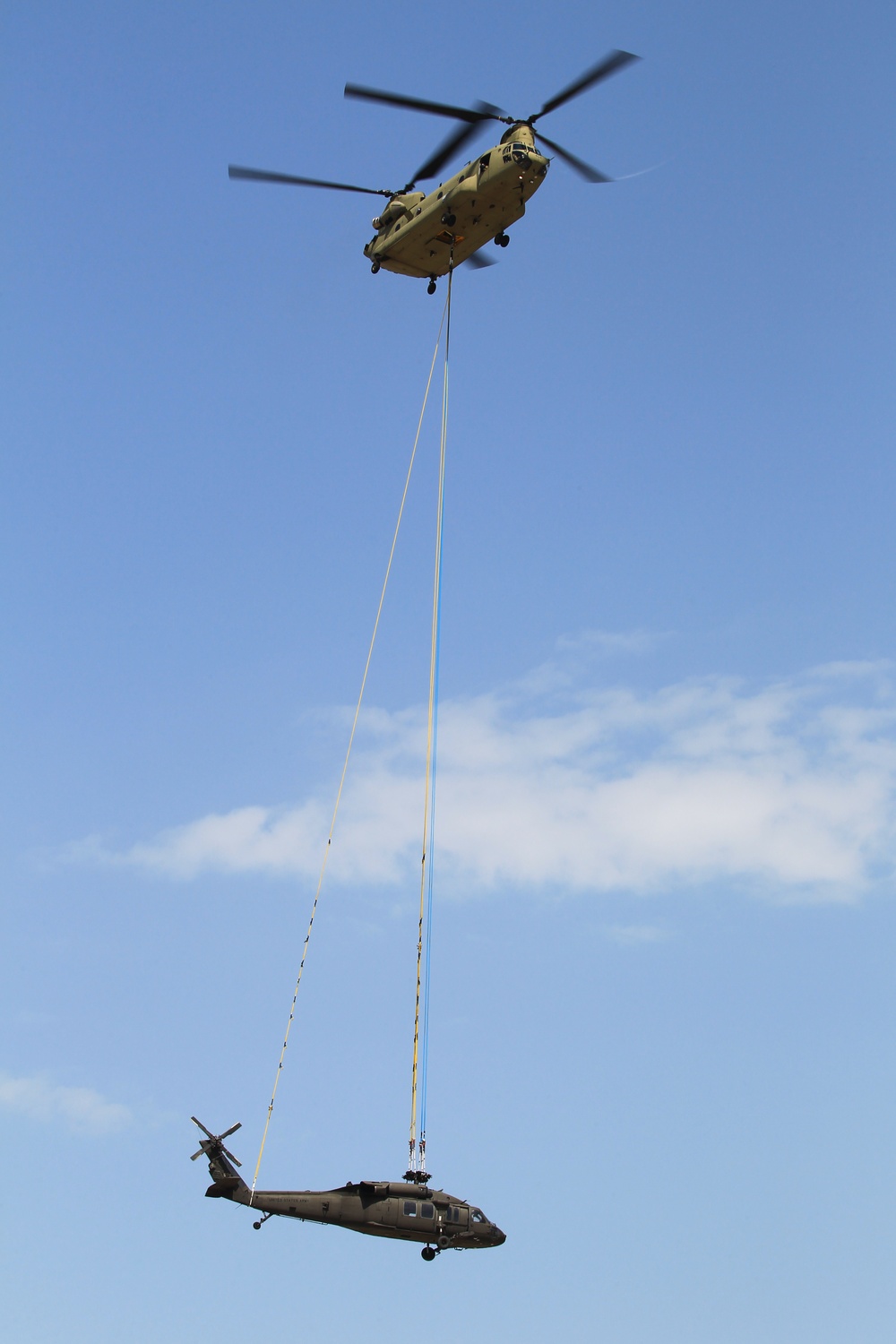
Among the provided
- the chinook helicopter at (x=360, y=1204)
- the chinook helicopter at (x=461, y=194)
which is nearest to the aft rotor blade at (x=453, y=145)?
the chinook helicopter at (x=461, y=194)

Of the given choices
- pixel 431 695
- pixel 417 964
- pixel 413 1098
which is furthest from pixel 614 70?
pixel 413 1098

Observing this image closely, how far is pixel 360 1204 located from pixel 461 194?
26.3 meters

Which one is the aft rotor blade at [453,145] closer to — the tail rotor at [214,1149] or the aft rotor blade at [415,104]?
the aft rotor blade at [415,104]

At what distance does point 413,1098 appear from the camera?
106ft

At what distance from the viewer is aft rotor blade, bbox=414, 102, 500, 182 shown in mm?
39500

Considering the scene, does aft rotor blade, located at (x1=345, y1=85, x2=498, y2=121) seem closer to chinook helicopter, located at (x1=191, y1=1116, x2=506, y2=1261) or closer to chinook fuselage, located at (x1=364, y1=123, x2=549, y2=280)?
chinook fuselage, located at (x1=364, y1=123, x2=549, y2=280)

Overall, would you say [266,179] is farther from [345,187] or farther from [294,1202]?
[294,1202]

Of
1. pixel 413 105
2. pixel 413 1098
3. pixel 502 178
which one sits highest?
pixel 413 105

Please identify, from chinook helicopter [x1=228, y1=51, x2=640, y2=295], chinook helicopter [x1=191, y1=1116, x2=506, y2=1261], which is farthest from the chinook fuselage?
chinook helicopter [x1=191, y1=1116, x2=506, y2=1261]

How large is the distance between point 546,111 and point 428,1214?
95.7ft

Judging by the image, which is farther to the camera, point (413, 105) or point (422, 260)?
point (422, 260)

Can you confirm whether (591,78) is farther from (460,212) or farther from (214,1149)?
(214,1149)

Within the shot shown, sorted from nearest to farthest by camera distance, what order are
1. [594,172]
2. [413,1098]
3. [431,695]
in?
[413,1098] → [431,695] → [594,172]

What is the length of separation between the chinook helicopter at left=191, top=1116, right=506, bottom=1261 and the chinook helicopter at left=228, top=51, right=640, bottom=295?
975 inches
